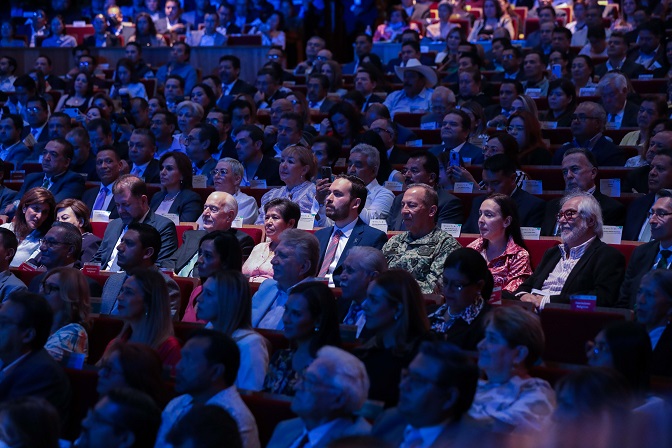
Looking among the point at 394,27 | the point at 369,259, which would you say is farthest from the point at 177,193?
the point at 394,27

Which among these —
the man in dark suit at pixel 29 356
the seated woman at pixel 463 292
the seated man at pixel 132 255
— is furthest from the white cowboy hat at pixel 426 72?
the man in dark suit at pixel 29 356

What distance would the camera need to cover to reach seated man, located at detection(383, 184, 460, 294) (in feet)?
13.3

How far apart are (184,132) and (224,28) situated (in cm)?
376

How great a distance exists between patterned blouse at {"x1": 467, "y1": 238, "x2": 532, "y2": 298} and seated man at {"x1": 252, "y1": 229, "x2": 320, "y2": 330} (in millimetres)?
725

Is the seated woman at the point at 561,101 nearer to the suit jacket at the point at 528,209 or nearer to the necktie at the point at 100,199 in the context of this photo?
the suit jacket at the point at 528,209

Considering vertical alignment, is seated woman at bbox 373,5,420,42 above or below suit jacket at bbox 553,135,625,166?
above

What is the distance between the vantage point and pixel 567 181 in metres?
4.81

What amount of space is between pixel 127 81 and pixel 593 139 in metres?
4.60

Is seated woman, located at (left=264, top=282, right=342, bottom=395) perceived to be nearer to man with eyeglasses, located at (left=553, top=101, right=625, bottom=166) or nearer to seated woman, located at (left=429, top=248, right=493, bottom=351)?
seated woman, located at (left=429, top=248, right=493, bottom=351)

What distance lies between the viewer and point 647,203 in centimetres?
456

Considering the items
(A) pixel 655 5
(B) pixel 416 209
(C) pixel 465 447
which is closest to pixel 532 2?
(A) pixel 655 5

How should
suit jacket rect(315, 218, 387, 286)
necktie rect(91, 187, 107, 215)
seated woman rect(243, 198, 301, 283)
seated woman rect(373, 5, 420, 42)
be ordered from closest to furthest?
1. suit jacket rect(315, 218, 387, 286)
2. seated woman rect(243, 198, 301, 283)
3. necktie rect(91, 187, 107, 215)
4. seated woman rect(373, 5, 420, 42)

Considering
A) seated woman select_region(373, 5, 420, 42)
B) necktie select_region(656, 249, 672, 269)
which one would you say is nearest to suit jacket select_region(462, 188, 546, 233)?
necktie select_region(656, 249, 672, 269)

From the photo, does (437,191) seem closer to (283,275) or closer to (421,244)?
(421,244)
